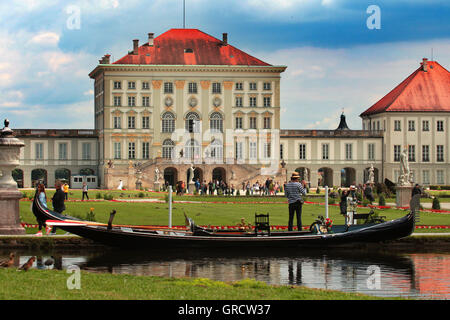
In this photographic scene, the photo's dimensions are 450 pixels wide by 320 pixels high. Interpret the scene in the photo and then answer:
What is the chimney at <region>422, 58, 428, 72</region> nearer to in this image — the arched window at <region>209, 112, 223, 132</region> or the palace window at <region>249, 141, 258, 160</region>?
the palace window at <region>249, 141, 258, 160</region>

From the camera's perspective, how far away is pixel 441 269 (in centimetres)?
2302

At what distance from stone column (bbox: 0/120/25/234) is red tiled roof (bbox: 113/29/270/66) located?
64.6 metres

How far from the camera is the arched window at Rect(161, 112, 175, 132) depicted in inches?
3597

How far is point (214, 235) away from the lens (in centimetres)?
2584

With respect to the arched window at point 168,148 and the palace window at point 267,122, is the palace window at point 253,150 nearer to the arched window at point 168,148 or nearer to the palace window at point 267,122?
the palace window at point 267,122

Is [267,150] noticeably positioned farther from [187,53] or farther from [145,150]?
[187,53]

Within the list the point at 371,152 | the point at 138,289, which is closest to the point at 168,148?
the point at 371,152

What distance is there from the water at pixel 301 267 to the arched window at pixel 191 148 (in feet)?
213

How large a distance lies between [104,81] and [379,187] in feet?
120

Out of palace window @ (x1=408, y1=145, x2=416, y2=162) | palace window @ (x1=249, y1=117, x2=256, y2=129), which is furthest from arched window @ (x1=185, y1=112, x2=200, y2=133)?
palace window @ (x1=408, y1=145, x2=416, y2=162)

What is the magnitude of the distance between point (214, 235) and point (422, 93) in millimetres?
74174
